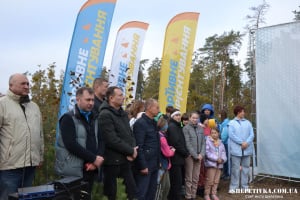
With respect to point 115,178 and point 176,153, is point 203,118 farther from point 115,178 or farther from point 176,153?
point 115,178

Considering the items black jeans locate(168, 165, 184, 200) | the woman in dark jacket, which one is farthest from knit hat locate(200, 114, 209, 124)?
black jeans locate(168, 165, 184, 200)

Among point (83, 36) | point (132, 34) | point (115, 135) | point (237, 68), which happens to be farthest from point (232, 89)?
point (115, 135)

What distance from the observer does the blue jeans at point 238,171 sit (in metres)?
6.42

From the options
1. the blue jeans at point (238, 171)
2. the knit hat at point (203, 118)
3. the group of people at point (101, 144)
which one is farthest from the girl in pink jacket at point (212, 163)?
the knit hat at point (203, 118)

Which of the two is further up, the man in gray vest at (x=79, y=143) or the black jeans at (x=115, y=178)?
the man in gray vest at (x=79, y=143)

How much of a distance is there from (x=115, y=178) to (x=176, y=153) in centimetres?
175

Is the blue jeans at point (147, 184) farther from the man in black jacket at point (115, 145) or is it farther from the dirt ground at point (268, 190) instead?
the dirt ground at point (268, 190)

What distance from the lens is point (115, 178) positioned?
3.57 metres

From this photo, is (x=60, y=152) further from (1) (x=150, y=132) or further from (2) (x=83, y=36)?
(2) (x=83, y=36)

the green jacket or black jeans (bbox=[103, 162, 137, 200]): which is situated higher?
the green jacket

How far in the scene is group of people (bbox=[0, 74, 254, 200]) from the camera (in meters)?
3.07

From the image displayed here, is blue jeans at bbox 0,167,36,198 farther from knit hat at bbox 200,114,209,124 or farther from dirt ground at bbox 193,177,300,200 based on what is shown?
knit hat at bbox 200,114,209,124

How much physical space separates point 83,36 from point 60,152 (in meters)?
3.78

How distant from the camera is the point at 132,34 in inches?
340
